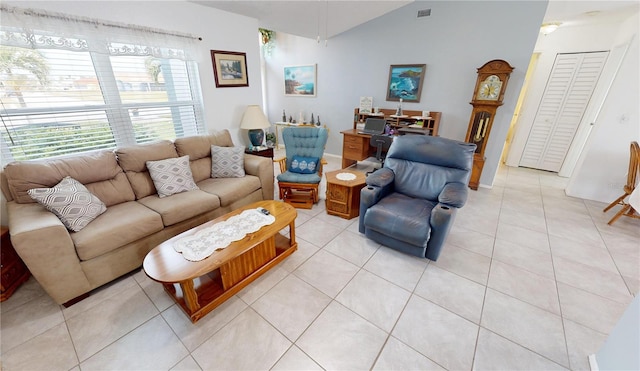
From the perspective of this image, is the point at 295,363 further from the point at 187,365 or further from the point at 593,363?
the point at 593,363

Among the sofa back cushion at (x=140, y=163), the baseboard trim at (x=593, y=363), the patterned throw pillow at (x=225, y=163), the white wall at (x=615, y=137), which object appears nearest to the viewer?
the baseboard trim at (x=593, y=363)

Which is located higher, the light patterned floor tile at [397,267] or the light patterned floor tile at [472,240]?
the light patterned floor tile at [472,240]

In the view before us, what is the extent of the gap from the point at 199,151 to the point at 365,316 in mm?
2481

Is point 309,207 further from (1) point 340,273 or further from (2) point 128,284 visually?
(2) point 128,284

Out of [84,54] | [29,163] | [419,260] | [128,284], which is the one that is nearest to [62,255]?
[128,284]

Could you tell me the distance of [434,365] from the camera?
1.34m

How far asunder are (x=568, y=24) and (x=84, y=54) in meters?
6.56

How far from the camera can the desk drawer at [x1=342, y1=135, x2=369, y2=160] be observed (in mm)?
4090

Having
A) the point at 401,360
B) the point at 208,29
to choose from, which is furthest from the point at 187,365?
the point at 208,29

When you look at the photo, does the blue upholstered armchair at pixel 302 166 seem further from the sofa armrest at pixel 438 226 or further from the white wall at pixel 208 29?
the sofa armrest at pixel 438 226

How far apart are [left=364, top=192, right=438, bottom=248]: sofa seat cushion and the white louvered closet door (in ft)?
12.8

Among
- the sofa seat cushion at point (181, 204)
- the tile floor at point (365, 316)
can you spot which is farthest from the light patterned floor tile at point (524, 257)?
the sofa seat cushion at point (181, 204)

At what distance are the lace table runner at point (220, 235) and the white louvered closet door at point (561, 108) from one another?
211 inches

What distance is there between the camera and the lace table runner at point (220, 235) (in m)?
1.60
